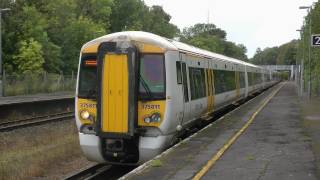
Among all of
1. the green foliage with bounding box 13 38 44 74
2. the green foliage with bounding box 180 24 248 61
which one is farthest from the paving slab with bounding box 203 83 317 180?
the green foliage with bounding box 180 24 248 61

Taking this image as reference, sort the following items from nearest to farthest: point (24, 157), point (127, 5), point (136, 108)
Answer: point (136, 108)
point (24, 157)
point (127, 5)

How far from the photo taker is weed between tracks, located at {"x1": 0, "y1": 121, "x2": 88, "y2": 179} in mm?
12918

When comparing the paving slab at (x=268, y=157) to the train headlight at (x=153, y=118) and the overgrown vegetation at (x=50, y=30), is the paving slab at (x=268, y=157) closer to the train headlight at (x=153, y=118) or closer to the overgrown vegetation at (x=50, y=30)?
the train headlight at (x=153, y=118)

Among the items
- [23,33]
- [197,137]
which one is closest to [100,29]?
[23,33]

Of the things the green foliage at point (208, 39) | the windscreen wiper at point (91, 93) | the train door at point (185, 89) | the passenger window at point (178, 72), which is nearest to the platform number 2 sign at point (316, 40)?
the train door at point (185, 89)

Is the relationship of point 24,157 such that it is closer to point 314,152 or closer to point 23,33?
point 314,152

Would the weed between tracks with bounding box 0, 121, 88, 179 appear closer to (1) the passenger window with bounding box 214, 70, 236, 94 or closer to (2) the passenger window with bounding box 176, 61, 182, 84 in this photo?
(2) the passenger window with bounding box 176, 61, 182, 84

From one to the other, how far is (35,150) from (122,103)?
4588mm

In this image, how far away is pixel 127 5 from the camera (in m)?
83.4

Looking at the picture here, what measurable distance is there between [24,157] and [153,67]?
4215mm

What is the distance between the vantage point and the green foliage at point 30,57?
4744 cm

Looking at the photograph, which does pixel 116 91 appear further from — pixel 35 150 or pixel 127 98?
pixel 35 150

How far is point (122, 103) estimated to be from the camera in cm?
1185

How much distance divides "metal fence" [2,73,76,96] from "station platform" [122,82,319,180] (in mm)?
27900
